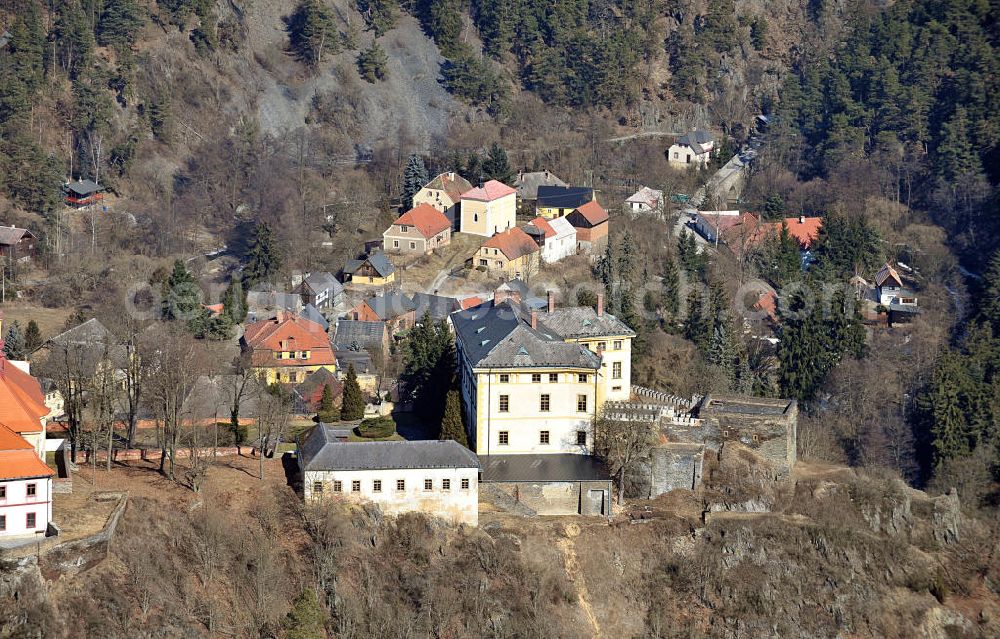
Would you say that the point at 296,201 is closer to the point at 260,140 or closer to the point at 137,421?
the point at 260,140

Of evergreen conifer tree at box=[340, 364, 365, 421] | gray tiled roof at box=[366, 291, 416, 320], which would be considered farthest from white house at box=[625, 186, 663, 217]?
evergreen conifer tree at box=[340, 364, 365, 421]

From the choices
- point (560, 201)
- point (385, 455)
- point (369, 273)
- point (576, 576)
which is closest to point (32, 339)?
point (369, 273)

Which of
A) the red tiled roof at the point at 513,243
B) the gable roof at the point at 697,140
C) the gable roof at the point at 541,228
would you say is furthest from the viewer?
the gable roof at the point at 697,140

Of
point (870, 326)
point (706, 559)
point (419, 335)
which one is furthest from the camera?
point (870, 326)

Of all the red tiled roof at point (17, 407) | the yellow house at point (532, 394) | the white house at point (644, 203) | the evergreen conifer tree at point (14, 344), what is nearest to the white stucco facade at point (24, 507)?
the red tiled roof at point (17, 407)

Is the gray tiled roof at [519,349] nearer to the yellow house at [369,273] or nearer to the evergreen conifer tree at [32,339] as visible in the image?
the evergreen conifer tree at [32,339]

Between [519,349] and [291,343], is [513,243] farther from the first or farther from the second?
[519,349]

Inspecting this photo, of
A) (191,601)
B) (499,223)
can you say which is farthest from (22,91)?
(191,601)

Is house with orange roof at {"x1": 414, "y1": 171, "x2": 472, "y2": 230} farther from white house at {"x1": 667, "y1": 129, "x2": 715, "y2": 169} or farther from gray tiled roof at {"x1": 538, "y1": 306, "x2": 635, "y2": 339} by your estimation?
gray tiled roof at {"x1": 538, "y1": 306, "x2": 635, "y2": 339}
